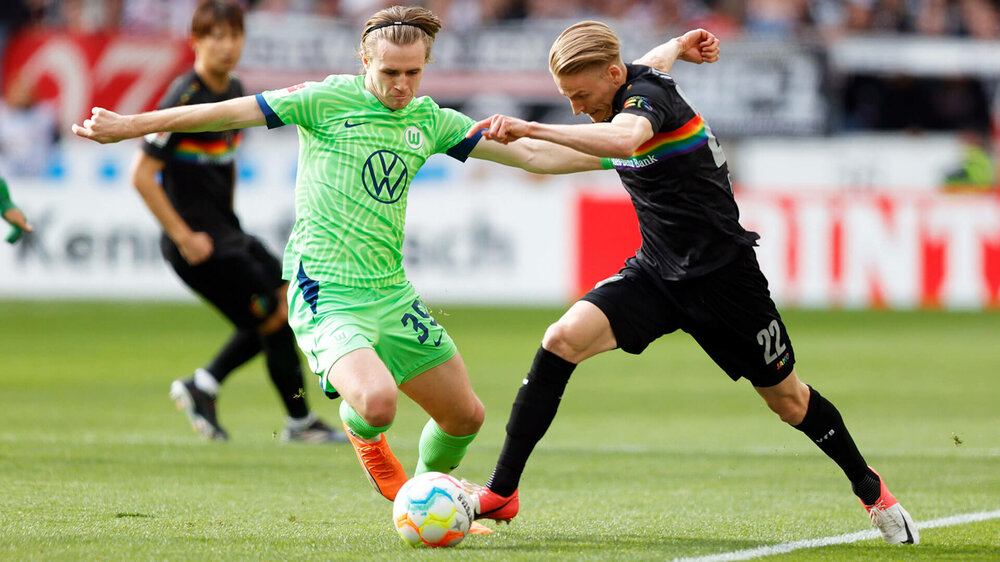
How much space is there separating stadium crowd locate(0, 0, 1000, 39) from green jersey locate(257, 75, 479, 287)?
53.6ft

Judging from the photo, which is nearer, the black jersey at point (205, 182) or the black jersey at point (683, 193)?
the black jersey at point (683, 193)

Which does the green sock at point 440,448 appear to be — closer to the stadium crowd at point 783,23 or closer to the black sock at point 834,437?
the black sock at point 834,437

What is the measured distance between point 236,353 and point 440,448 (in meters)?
3.21

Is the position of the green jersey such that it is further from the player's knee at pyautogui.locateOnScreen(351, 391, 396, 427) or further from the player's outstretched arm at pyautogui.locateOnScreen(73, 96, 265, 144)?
the player's knee at pyautogui.locateOnScreen(351, 391, 396, 427)

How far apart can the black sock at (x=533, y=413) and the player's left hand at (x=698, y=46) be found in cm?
161

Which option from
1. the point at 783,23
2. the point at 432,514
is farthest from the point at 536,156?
the point at 783,23

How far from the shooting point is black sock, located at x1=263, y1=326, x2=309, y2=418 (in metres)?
8.08

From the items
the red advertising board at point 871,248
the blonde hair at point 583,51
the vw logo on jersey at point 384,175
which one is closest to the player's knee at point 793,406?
the blonde hair at point 583,51

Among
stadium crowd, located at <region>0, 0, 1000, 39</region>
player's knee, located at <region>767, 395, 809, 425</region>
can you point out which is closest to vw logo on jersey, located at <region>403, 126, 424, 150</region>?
player's knee, located at <region>767, 395, 809, 425</region>

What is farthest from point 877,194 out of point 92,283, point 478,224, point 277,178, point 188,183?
point 188,183

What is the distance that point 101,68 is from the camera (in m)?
20.7

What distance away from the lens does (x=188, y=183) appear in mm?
8234

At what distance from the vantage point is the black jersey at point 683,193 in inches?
209

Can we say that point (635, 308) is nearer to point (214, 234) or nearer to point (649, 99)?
point (649, 99)
